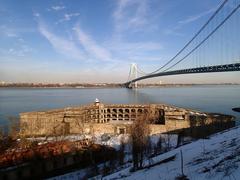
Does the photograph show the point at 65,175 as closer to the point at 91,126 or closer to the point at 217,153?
the point at 217,153

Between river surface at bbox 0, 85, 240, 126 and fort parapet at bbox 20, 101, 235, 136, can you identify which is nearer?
fort parapet at bbox 20, 101, 235, 136

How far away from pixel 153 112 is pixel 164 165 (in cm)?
3059

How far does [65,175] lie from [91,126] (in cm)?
1343

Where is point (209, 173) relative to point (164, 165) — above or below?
above

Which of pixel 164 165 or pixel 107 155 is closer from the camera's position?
pixel 164 165

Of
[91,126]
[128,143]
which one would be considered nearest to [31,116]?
[91,126]

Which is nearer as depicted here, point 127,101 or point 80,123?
point 80,123

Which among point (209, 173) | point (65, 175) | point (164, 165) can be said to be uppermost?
point (209, 173)

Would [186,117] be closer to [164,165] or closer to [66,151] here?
[66,151]

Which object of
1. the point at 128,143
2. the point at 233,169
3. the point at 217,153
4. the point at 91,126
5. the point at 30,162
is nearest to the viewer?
the point at 233,169

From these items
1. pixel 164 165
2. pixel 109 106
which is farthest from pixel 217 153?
pixel 109 106

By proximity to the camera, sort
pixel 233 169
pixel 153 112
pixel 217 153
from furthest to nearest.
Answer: pixel 153 112
pixel 217 153
pixel 233 169

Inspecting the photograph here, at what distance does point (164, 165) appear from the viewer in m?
7.12

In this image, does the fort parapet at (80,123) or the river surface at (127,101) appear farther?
the river surface at (127,101)
